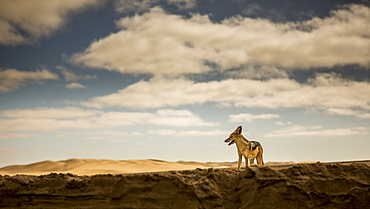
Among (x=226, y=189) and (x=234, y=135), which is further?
(x=234, y=135)

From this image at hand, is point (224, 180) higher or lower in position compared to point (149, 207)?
higher

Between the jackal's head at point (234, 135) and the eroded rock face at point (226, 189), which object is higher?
the jackal's head at point (234, 135)

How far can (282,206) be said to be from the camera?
5508mm

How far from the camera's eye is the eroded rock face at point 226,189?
5605mm

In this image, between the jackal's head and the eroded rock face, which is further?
the jackal's head

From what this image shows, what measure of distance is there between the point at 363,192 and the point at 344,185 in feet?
1.00

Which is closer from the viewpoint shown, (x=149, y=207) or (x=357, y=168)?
(x=149, y=207)

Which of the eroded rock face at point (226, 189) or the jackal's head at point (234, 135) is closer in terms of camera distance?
the eroded rock face at point (226, 189)

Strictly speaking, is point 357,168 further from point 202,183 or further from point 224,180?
point 202,183

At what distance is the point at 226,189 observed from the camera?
19.2ft

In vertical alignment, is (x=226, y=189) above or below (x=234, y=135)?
below

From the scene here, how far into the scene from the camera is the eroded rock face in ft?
18.4

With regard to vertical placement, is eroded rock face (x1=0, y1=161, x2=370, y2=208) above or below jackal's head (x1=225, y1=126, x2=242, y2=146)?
below

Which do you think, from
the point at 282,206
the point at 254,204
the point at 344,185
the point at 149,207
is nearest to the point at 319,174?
the point at 344,185
